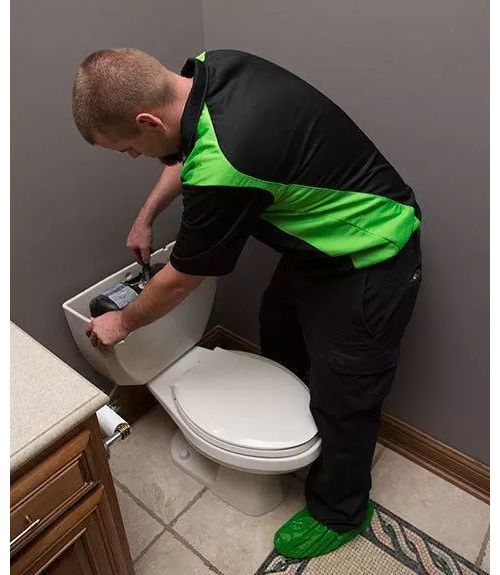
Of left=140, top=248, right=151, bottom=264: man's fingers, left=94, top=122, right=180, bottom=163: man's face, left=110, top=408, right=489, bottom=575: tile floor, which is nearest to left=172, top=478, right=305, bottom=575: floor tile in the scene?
left=110, top=408, right=489, bottom=575: tile floor

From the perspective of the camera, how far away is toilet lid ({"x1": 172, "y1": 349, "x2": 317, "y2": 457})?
1286 millimetres

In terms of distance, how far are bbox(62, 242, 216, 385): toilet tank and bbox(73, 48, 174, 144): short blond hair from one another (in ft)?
1.82

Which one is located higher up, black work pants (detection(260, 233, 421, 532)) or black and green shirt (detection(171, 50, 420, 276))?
black and green shirt (detection(171, 50, 420, 276))

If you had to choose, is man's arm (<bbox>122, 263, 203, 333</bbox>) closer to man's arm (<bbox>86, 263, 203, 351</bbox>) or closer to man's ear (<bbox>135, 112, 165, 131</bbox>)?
man's arm (<bbox>86, 263, 203, 351</bbox>)

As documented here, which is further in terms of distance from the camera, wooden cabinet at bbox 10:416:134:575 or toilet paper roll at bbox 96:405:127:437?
toilet paper roll at bbox 96:405:127:437

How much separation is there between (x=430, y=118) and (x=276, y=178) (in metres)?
0.44

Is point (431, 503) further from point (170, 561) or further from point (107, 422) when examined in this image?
point (107, 422)

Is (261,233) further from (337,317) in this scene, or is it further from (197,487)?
(197,487)

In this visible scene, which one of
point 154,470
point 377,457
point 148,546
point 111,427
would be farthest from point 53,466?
point 377,457

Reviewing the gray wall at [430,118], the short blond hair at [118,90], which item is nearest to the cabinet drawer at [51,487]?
the short blond hair at [118,90]

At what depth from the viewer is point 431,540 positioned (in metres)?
1.47

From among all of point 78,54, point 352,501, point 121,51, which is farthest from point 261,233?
point 352,501

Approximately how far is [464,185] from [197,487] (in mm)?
1148

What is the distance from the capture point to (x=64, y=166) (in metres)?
1.31
